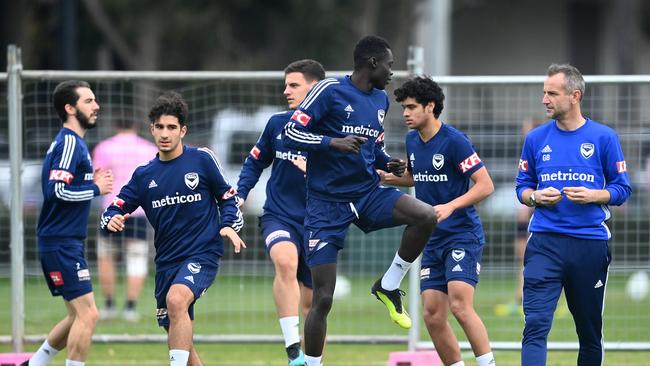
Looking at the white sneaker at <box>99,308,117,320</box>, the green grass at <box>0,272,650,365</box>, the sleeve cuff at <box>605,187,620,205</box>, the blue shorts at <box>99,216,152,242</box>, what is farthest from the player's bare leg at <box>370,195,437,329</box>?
the white sneaker at <box>99,308,117,320</box>

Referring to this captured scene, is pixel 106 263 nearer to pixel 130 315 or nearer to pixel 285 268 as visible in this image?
pixel 130 315

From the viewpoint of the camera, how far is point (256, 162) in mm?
10406

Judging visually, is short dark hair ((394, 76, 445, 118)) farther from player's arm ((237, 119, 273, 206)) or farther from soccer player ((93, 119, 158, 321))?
soccer player ((93, 119, 158, 321))

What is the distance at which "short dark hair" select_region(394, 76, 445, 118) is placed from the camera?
9336mm

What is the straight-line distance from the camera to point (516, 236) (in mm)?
12797

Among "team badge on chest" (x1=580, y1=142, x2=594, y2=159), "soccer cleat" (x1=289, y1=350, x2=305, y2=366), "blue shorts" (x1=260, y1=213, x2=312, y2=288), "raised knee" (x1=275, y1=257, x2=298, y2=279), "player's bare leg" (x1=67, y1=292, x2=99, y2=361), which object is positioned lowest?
"soccer cleat" (x1=289, y1=350, x2=305, y2=366)

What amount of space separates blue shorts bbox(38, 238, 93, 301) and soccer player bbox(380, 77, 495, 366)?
2.66 metres

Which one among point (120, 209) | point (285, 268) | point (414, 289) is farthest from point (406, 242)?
point (414, 289)

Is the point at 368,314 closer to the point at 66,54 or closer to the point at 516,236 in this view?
the point at 516,236

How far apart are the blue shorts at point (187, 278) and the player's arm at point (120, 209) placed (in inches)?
18.9

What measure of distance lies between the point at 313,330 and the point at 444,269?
1154mm

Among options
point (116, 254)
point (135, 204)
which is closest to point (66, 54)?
point (116, 254)

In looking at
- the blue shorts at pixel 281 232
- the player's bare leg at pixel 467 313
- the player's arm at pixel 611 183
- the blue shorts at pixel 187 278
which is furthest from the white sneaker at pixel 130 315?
the player's arm at pixel 611 183

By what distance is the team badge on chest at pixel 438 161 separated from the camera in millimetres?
9383
